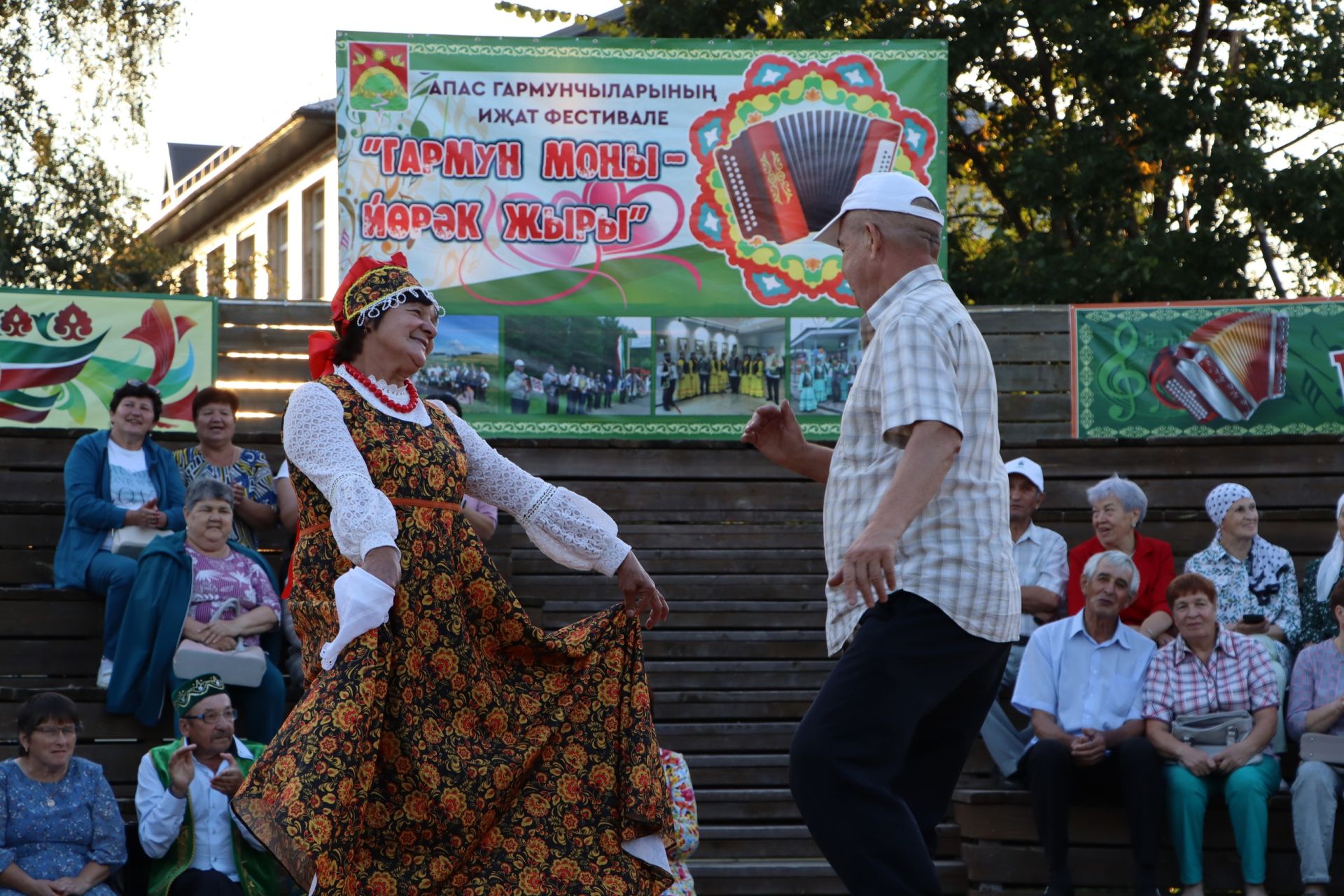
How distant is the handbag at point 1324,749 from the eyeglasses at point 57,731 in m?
4.24

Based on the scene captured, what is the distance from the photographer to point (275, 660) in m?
6.66

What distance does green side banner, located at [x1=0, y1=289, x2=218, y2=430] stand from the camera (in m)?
8.28

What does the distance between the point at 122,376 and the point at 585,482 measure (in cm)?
233

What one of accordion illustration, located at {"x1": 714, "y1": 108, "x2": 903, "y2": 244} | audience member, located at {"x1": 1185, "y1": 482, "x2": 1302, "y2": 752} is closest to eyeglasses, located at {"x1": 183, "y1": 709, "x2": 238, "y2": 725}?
A: audience member, located at {"x1": 1185, "y1": 482, "x2": 1302, "y2": 752}

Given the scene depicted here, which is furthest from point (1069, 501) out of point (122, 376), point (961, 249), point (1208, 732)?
point (961, 249)

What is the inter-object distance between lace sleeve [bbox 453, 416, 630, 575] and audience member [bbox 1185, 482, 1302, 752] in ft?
11.8

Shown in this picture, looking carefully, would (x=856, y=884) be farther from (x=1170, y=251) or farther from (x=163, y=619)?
(x=1170, y=251)

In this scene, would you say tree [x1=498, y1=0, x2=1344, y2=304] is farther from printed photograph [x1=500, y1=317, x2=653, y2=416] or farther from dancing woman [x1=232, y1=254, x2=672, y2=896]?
dancing woman [x1=232, y1=254, x2=672, y2=896]

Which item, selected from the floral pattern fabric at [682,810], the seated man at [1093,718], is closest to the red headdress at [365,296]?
the floral pattern fabric at [682,810]

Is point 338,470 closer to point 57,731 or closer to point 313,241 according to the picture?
point 57,731

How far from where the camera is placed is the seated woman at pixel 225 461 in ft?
24.5

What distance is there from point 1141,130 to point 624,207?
21.2ft

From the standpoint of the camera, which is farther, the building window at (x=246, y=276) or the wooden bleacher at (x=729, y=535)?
the building window at (x=246, y=276)

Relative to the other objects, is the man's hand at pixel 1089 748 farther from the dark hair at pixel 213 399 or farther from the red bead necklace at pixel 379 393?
the dark hair at pixel 213 399
